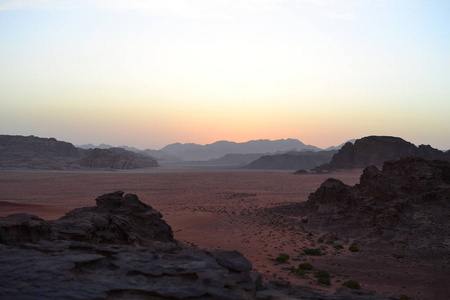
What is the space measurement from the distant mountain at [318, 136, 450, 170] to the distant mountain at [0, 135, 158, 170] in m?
68.4

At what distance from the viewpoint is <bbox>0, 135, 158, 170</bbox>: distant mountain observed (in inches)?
4154

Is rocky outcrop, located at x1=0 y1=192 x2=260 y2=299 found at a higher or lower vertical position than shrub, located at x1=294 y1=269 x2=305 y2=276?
higher

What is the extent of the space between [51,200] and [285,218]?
1018 inches

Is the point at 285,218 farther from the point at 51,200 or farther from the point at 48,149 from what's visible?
the point at 48,149

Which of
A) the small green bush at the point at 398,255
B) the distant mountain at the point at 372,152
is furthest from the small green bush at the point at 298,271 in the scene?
the distant mountain at the point at 372,152

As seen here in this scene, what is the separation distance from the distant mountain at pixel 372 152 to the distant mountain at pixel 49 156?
68.4 meters

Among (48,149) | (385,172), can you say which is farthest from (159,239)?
(48,149)

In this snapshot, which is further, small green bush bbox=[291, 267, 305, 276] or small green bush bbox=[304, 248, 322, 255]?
small green bush bbox=[304, 248, 322, 255]

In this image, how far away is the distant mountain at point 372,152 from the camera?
77.1 meters

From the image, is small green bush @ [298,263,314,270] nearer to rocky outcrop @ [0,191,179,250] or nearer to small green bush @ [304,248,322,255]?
small green bush @ [304,248,322,255]

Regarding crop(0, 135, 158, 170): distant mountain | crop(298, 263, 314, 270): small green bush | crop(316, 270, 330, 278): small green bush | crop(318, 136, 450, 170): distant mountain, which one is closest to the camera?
crop(316, 270, 330, 278): small green bush

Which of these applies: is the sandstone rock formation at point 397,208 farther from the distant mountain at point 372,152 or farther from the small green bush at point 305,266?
the distant mountain at point 372,152

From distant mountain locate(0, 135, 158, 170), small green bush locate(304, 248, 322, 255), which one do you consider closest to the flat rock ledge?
small green bush locate(304, 248, 322, 255)

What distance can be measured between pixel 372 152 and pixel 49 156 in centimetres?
10033
